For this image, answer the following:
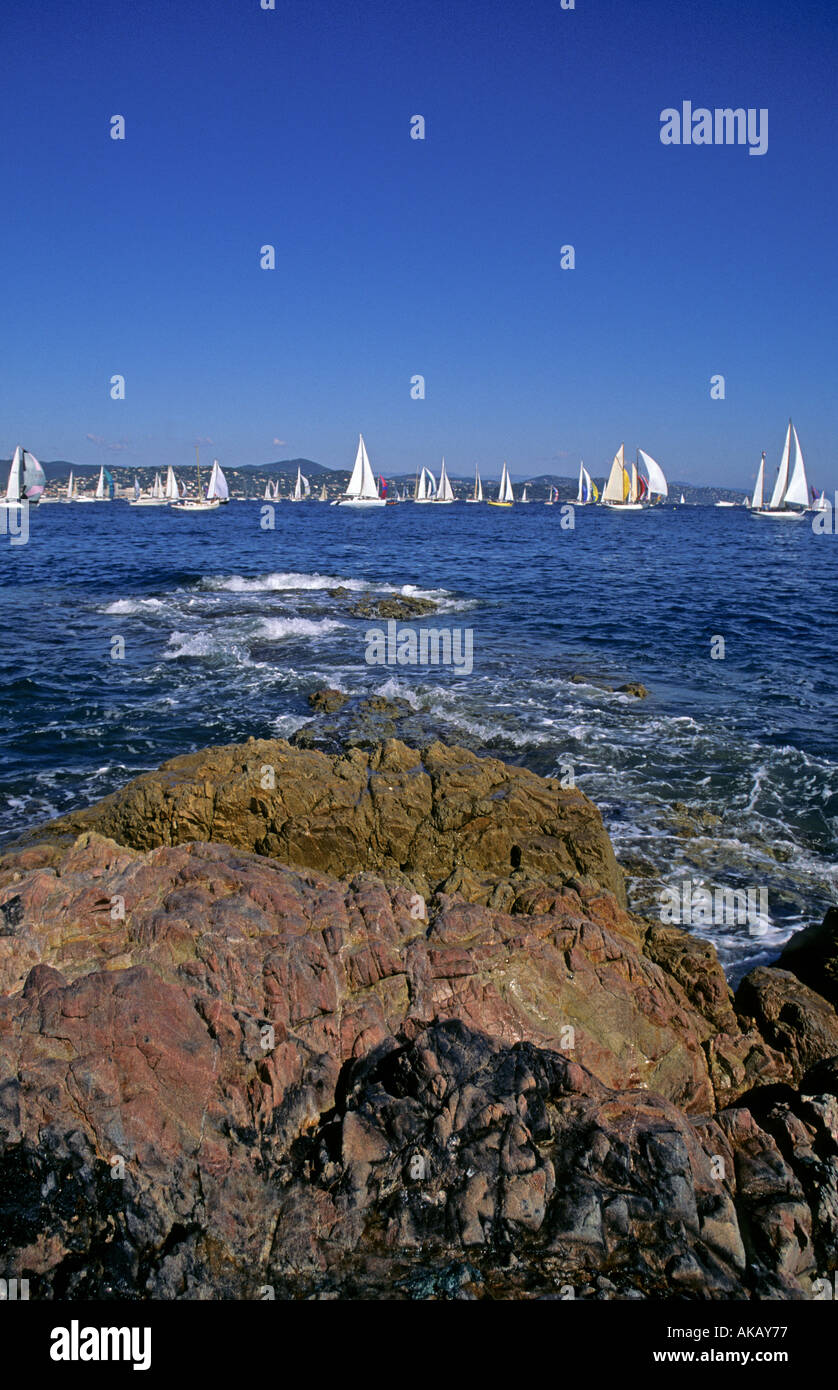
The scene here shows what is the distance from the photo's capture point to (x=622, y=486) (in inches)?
4611

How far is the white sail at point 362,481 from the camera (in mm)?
122500

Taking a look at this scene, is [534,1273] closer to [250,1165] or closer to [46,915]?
[250,1165]

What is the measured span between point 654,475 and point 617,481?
697 cm

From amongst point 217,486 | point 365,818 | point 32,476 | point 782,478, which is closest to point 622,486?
point 782,478

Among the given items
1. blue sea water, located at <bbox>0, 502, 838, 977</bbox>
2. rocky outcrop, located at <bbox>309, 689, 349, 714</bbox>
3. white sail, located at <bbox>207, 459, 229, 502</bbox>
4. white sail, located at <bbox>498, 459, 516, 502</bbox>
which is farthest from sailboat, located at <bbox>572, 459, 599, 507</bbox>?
rocky outcrop, located at <bbox>309, 689, 349, 714</bbox>

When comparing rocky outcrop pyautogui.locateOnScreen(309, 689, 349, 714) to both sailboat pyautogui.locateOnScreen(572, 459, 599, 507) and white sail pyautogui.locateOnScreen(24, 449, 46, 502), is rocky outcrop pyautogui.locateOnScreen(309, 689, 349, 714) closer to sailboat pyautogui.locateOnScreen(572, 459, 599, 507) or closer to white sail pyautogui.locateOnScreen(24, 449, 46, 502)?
white sail pyautogui.locateOnScreen(24, 449, 46, 502)

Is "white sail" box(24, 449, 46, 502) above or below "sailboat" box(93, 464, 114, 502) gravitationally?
below

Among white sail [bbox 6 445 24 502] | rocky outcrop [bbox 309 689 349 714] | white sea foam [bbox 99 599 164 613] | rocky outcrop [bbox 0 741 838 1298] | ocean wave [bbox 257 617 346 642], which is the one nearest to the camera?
rocky outcrop [bbox 0 741 838 1298]

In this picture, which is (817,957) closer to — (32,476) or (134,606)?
(134,606)

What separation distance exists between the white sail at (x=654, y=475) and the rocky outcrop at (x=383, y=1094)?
391ft

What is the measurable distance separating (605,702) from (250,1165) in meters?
Result: 16.5

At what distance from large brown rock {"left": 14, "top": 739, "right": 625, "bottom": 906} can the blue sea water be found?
5.84 ft

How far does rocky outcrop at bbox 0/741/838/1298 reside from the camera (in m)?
4.59
